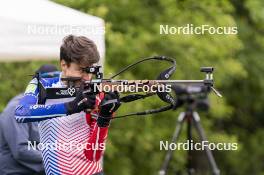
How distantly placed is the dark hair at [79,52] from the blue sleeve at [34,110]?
0.27 meters

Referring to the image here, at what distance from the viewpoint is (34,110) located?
4.71 metres

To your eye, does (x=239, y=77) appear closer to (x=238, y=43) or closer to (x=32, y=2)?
(x=238, y=43)

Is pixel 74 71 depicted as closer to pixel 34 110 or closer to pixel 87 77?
pixel 87 77

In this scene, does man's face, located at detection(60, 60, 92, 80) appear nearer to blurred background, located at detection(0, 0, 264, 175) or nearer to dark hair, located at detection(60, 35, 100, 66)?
dark hair, located at detection(60, 35, 100, 66)

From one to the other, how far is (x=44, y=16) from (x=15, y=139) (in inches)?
48.0

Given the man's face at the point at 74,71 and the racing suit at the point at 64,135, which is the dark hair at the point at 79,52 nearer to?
the man's face at the point at 74,71

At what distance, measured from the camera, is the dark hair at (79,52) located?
15.9ft

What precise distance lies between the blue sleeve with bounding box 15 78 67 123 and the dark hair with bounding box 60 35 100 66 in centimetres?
27

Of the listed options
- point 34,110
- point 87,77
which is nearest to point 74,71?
point 87,77

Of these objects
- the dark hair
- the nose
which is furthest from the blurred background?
the nose

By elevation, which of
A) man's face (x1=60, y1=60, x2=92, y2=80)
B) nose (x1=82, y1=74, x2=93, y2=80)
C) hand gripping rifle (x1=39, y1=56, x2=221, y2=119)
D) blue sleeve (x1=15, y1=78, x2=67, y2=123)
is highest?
man's face (x1=60, y1=60, x2=92, y2=80)

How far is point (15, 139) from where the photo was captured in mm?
6293

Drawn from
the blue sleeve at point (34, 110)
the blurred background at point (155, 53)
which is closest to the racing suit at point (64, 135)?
the blue sleeve at point (34, 110)

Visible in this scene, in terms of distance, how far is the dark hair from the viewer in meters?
4.83
